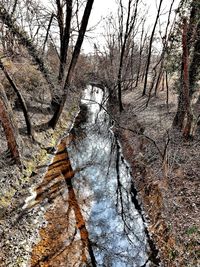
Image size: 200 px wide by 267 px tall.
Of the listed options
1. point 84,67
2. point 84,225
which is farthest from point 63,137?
point 84,67

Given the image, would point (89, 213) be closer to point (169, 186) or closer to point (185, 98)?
point (169, 186)

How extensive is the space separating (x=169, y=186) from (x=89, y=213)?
3.09 meters

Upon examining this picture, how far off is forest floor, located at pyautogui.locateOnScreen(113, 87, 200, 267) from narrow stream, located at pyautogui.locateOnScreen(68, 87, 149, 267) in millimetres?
512

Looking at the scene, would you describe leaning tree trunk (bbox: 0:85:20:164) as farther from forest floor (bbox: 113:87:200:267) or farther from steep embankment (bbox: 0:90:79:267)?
forest floor (bbox: 113:87:200:267)

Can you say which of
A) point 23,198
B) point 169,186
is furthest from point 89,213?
point 169,186

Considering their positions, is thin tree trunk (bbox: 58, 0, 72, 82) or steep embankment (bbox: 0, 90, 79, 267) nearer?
steep embankment (bbox: 0, 90, 79, 267)

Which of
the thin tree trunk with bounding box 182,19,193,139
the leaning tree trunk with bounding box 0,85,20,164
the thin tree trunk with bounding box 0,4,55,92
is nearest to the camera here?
the leaning tree trunk with bounding box 0,85,20,164

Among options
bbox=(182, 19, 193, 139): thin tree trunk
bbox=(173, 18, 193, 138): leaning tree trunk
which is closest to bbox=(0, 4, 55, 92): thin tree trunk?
bbox=(173, 18, 193, 138): leaning tree trunk

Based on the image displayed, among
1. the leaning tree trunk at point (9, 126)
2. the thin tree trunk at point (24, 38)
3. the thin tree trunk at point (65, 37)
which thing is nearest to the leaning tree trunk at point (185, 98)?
the thin tree trunk at point (65, 37)

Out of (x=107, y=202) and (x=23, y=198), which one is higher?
(x=23, y=198)

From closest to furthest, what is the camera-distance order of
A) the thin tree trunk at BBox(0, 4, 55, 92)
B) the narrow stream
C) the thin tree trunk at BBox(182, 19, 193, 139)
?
the narrow stream
the thin tree trunk at BBox(182, 19, 193, 139)
the thin tree trunk at BBox(0, 4, 55, 92)

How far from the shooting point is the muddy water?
290 inches

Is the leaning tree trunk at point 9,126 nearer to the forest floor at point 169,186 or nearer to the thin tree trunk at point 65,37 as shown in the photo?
the forest floor at point 169,186

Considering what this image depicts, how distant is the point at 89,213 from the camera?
9.17 meters
